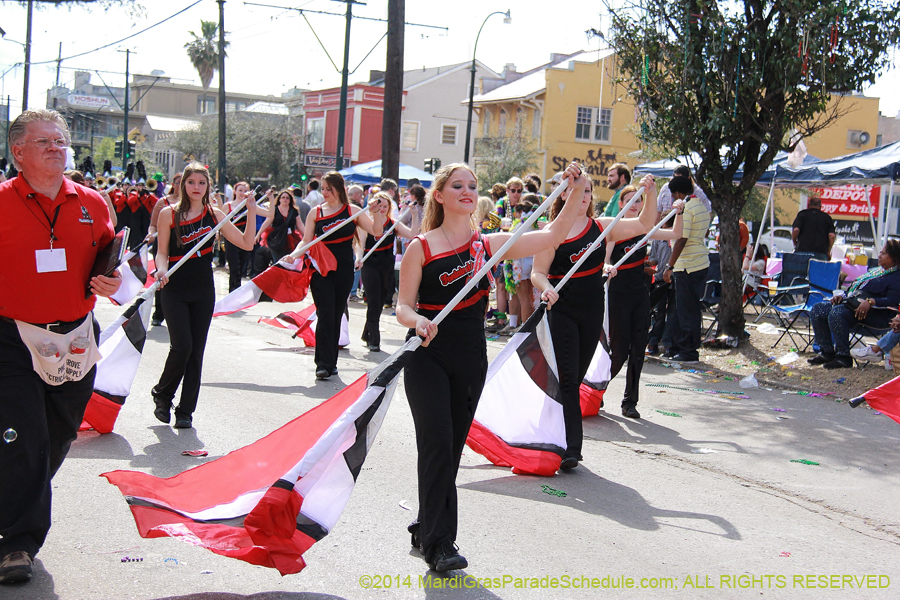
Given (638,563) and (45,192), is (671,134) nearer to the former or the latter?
(638,563)

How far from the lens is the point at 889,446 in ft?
23.8

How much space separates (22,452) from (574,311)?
3694 mm

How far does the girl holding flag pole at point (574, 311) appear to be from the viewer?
612cm

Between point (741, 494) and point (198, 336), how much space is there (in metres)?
4.23

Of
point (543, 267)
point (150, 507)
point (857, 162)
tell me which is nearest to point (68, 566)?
point (150, 507)

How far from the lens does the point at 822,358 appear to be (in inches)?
407

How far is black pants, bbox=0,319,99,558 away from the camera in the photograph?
3809 mm

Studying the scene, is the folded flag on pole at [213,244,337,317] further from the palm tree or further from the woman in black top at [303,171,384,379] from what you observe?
the palm tree

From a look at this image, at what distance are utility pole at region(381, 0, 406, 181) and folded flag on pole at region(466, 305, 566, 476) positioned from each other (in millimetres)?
10242

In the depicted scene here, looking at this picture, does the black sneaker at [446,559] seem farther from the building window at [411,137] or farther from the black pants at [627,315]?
the building window at [411,137]

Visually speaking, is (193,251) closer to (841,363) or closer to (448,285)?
(448,285)

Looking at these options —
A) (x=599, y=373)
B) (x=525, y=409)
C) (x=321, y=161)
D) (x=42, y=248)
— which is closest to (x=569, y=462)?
(x=525, y=409)

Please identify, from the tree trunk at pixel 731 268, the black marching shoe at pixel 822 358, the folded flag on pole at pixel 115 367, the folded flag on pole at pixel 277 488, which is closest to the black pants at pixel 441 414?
the folded flag on pole at pixel 277 488

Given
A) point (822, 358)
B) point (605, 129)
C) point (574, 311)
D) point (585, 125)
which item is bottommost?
point (822, 358)
